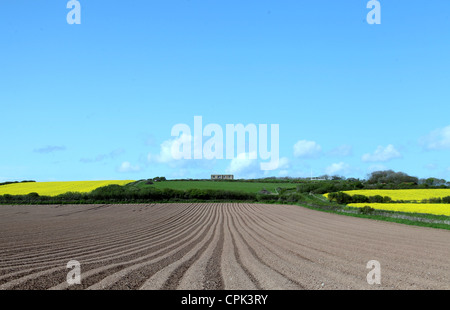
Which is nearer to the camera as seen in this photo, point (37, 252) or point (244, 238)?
point (37, 252)

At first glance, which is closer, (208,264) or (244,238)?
(208,264)

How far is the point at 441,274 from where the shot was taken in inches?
479

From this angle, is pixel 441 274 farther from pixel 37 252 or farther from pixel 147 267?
pixel 37 252

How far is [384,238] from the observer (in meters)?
22.4

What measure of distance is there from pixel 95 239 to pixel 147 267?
10.1 metres

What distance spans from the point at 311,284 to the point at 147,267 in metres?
5.15
